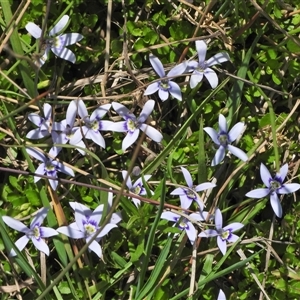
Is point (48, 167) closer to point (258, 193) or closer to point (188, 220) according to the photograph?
point (188, 220)

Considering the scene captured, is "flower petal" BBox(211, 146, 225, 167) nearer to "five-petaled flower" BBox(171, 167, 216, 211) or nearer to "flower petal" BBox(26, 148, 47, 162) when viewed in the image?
"five-petaled flower" BBox(171, 167, 216, 211)

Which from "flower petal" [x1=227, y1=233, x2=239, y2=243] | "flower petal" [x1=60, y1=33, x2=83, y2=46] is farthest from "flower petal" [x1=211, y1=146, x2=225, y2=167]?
"flower petal" [x1=60, y1=33, x2=83, y2=46]

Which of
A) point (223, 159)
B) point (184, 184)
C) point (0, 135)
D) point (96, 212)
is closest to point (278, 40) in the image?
point (223, 159)

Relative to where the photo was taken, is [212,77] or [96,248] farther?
[212,77]

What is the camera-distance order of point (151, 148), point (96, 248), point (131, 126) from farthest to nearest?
point (151, 148) → point (131, 126) → point (96, 248)

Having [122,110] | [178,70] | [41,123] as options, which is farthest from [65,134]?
[178,70]

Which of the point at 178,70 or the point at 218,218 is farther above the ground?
the point at 178,70

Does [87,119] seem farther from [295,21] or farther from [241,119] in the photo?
[295,21]
